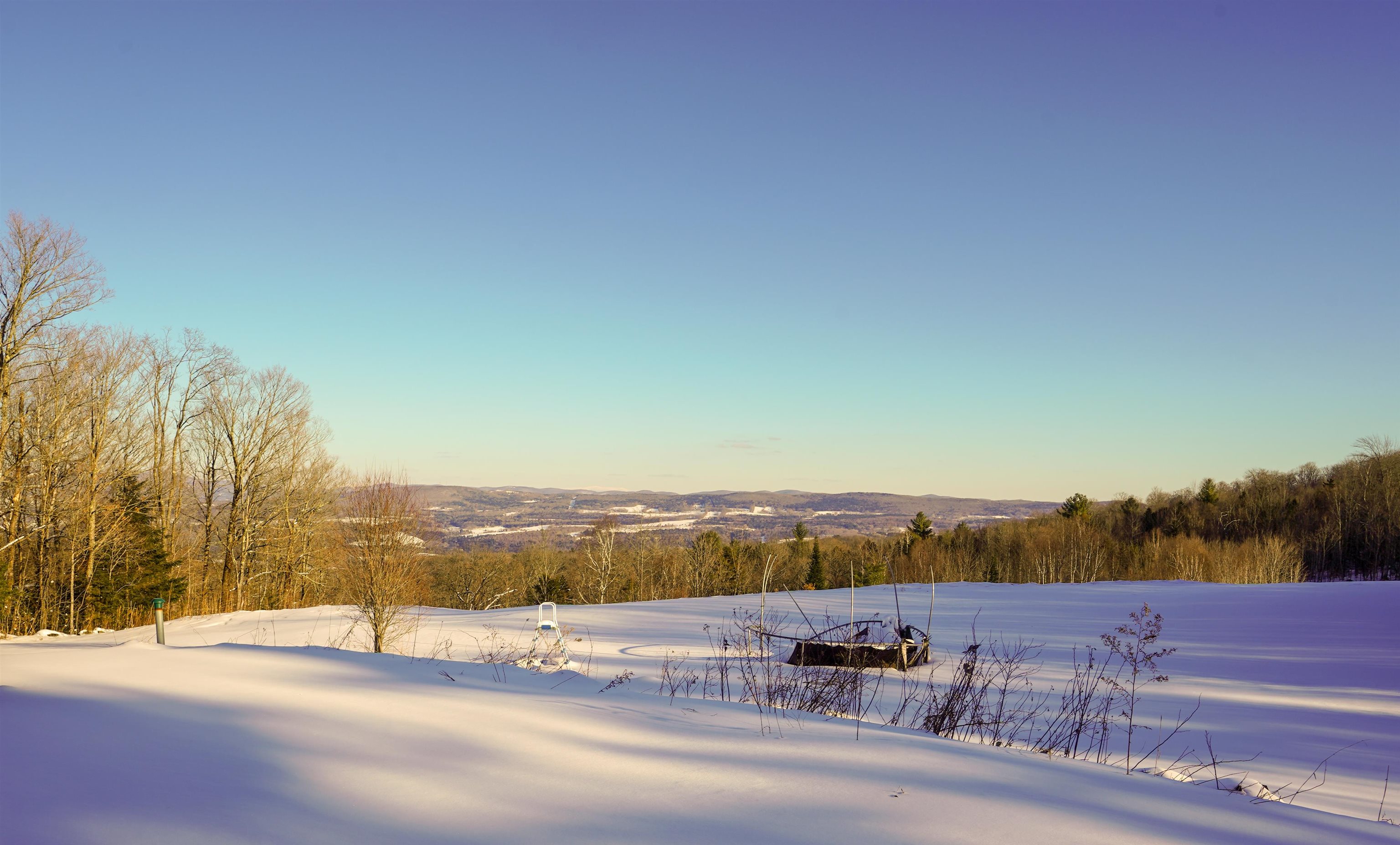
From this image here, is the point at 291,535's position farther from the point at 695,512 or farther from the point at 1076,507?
the point at 695,512

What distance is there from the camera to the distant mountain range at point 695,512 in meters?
63.2

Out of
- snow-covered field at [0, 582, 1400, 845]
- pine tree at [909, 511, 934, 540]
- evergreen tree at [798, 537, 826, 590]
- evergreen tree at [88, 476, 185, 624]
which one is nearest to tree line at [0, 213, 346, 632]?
evergreen tree at [88, 476, 185, 624]

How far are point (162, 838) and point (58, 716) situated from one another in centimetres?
227

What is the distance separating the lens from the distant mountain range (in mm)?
63156

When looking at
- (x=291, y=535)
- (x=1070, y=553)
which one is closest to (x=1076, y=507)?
(x=1070, y=553)

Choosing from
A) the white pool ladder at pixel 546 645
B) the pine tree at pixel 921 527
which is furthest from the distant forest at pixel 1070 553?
the white pool ladder at pixel 546 645

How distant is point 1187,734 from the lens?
851cm

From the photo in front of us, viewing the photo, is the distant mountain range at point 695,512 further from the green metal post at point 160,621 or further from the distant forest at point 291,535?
the green metal post at point 160,621

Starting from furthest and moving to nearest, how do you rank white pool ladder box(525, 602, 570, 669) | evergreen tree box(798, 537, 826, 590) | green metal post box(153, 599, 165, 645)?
evergreen tree box(798, 537, 826, 590) < green metal post box(153, 599, 165, 645) < white pool ladder box(525, 602, 570, 669)

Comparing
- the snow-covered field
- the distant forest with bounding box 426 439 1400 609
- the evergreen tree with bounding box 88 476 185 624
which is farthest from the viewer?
the distant forest with bounding box 426 439 1400 609

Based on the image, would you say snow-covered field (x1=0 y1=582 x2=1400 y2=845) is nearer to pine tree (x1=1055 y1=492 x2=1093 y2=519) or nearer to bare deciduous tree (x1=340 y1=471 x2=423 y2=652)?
bare deciduous tree (x1=340 y1=471 x2=423 y2=652)

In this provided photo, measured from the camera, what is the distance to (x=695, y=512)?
107812 millimetres

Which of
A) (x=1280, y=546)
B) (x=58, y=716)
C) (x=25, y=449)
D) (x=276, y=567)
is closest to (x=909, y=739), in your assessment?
(x=58, y=716)

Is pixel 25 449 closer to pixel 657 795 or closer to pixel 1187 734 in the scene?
pixel 657 795
